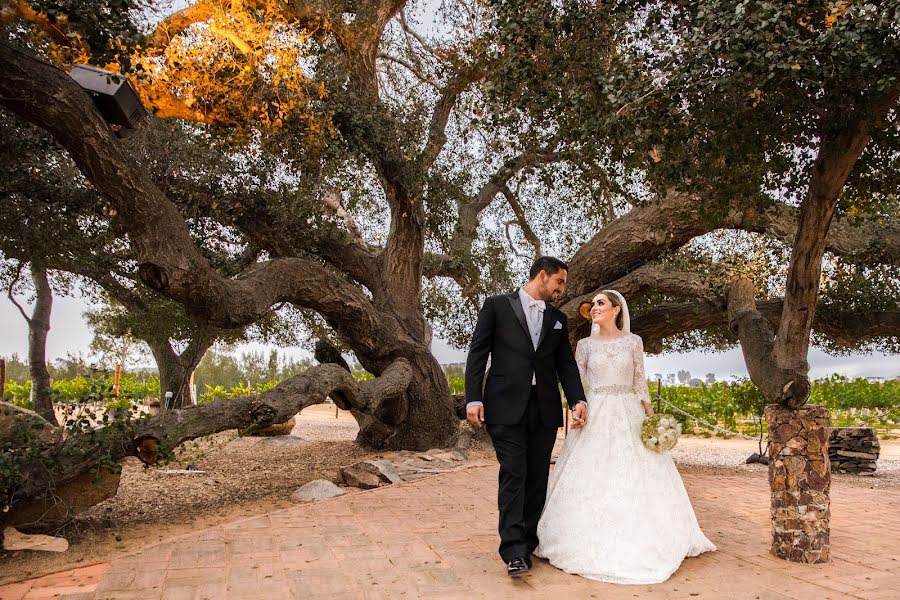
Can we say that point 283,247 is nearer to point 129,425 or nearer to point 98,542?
point 129,425

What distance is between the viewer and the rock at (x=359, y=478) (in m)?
8.27

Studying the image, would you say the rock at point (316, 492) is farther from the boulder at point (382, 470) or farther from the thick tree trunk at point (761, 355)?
the thick tree trunk at point (761, 355)

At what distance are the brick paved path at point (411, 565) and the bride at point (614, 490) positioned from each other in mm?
147

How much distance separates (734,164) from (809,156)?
113 cm

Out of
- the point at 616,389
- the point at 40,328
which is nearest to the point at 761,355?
the point at 616,389

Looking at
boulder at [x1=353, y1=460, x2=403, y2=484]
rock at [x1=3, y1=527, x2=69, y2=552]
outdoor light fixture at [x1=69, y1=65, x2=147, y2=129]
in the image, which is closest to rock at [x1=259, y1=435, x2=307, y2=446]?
boulder at [x1=353, y1=460, x2=403, y2=484]

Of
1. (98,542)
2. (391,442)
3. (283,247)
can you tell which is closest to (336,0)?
(283,247)

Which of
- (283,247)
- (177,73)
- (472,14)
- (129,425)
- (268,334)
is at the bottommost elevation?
(129,425)

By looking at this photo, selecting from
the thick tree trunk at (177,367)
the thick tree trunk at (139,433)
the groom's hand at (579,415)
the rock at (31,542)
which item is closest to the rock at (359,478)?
the thick tree trunk at (139,433)

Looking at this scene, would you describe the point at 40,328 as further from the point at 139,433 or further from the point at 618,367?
the point at 618,367

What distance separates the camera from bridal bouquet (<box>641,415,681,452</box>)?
15.4 feet

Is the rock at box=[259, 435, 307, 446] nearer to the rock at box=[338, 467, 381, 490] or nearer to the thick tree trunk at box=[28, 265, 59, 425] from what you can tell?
the thick tree trunk at box=[28, 265, 59, 425]

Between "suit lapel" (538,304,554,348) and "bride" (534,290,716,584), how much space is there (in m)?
0.47

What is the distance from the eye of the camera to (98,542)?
5.90m
